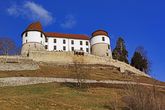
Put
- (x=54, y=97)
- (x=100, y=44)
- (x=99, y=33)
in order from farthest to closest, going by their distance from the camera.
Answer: (x=99, y=33) → (x=100, y=44) → (x=54, y=97)

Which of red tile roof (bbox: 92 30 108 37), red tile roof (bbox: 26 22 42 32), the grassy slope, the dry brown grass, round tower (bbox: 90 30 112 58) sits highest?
red tile roof (bbox: 26 22 42 32)

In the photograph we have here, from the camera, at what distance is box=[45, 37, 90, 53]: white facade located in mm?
109975

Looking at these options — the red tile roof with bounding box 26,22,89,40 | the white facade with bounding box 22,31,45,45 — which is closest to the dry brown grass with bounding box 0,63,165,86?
the white facade with bounding box 22,31,45,45

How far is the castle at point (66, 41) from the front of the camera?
102375mm

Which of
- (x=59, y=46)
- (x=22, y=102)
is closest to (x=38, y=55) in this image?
(x=59, y=46)

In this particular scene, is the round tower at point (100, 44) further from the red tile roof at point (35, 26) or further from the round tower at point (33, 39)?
the red tile roof at point (35, 26)

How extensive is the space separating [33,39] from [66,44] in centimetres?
1337

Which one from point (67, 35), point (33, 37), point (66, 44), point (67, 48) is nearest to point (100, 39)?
point (67, 48)

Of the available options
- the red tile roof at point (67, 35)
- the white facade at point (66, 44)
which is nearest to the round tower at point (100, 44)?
the white facade at point (66, 44)

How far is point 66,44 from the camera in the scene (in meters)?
112

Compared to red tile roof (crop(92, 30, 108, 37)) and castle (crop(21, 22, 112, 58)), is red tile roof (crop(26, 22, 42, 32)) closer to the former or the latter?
castle (crop(21, 22, 112, 58))

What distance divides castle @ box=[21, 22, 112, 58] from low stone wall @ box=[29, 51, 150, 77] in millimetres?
5360

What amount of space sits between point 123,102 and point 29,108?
12.1 meters

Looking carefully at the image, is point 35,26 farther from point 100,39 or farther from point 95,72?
point 95,72
